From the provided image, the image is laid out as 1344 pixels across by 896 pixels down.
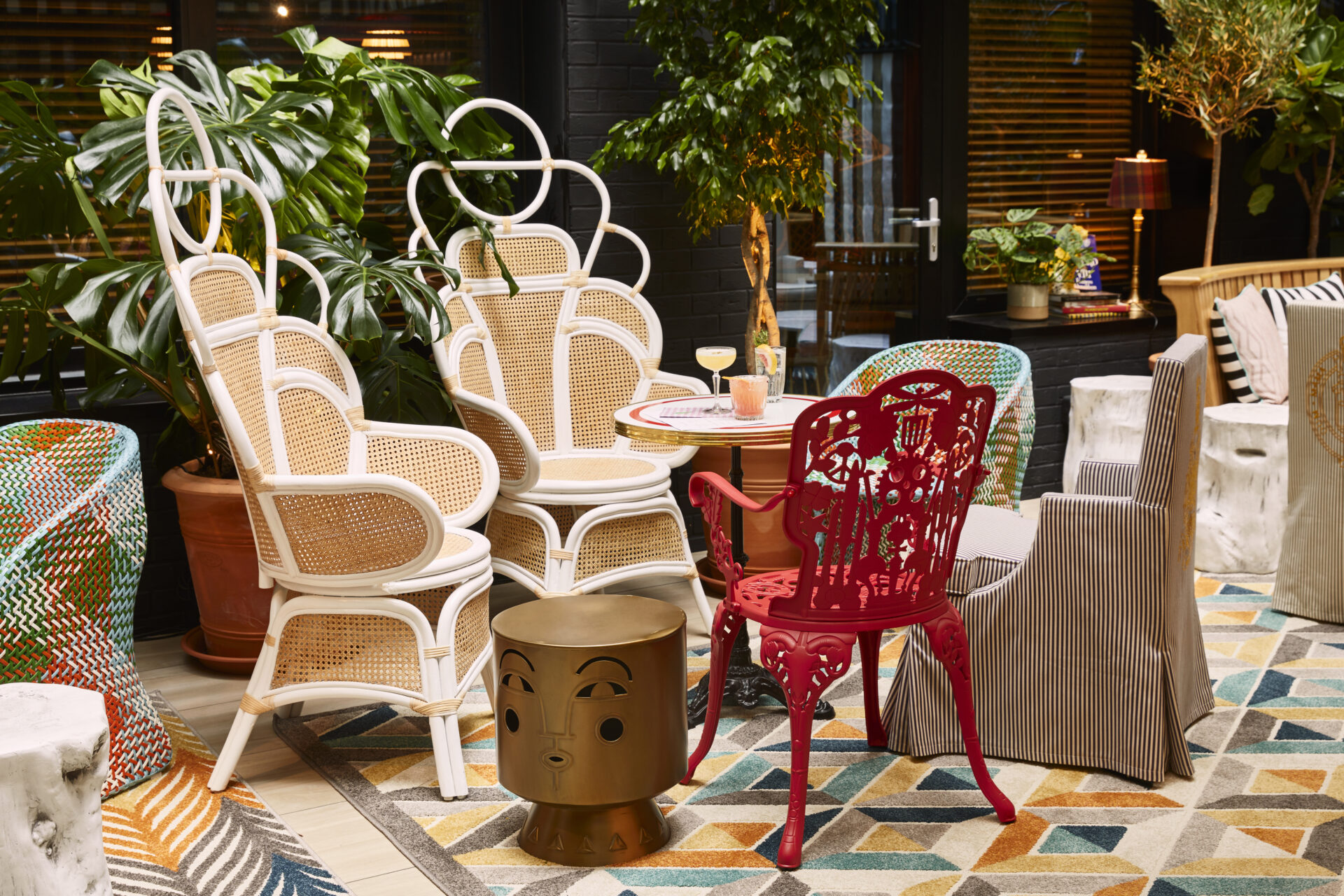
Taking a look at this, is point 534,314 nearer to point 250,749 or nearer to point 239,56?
point 239,56

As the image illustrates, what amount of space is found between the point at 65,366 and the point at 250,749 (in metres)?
1.63

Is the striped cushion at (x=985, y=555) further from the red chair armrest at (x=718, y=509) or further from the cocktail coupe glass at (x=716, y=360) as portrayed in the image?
the cocktail coupe glass at (x=716, y=360)

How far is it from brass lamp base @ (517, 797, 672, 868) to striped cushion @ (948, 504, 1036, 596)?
894 millimetres

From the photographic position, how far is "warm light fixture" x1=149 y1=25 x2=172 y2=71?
4191mm

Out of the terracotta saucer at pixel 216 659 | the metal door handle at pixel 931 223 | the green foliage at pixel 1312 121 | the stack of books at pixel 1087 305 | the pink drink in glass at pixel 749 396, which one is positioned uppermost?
the green foliage at pixel 1312 121

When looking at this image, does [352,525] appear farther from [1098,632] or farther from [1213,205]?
[1213,205]

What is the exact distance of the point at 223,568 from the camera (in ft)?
12.1

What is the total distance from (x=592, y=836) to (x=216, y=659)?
1626 mm

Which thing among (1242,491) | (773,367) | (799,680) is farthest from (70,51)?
(1242,491)

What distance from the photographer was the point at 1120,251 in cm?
639

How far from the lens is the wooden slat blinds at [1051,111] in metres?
5.82

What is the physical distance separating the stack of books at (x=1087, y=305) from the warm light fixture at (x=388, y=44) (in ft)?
9.92

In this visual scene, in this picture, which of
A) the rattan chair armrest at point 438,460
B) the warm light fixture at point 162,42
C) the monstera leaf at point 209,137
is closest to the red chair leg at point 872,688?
the rattan chair armrest at point 438,460

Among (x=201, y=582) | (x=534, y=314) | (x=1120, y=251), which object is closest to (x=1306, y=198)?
(x=1120, y=251)
